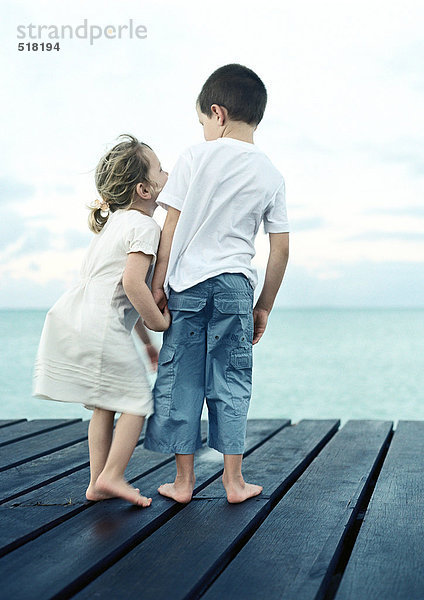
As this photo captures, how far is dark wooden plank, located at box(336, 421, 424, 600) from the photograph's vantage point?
1455 mm

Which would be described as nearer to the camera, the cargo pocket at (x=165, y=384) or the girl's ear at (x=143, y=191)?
the cargo pocket at (x=165, y=384)

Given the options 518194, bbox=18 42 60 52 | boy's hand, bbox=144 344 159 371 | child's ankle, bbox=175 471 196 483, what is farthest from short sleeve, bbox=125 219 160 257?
Answer: 518194, bbox=18 42 60 52

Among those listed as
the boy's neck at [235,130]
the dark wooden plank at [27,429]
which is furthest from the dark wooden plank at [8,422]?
the boy's neck at [235,130]

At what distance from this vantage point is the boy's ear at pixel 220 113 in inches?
90.6

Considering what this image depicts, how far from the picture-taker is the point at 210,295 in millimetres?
2227

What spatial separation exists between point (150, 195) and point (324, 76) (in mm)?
19119

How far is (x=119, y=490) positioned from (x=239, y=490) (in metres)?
0.35

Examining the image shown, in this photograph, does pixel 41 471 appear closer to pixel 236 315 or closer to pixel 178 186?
pixel 236 315

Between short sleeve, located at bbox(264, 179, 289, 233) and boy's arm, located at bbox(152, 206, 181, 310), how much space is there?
308 millimetres

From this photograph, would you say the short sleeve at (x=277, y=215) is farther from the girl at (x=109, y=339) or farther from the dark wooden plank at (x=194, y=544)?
the dark wooden plank at (x=194, y=544)

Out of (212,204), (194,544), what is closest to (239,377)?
(212,204)

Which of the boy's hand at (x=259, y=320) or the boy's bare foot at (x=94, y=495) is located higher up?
the boy's hand at (x=259, y=320)

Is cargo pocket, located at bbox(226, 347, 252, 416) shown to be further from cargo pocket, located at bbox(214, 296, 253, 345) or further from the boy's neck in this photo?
the boy's neck

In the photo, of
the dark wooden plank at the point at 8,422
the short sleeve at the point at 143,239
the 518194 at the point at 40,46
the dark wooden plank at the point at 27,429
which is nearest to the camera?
the short sleeve at the point at 143,239
